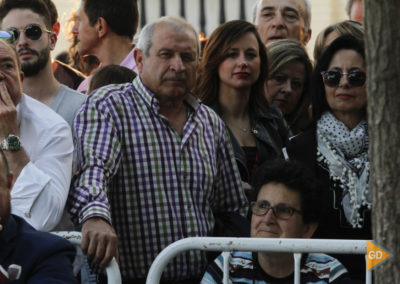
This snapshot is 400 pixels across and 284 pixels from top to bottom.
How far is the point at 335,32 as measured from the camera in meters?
6.26

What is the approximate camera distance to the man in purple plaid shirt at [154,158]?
15.0 ft

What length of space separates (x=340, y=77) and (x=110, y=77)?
4.20 feet

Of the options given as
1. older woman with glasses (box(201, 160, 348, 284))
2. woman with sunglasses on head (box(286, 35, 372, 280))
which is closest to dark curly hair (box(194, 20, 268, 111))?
woman with sunglasses on head (box(286, 35, 372, 280))

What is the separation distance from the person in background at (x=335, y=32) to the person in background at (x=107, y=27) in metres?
1.26

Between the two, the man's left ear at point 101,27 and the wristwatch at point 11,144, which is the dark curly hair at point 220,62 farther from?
the wristwatch at point 11,144

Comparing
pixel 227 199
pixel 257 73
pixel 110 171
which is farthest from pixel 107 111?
pixel 257 73

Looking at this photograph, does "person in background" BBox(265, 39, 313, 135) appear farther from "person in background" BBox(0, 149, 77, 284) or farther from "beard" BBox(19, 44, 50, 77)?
"person in background" BBox(0, 149, 77, 284)

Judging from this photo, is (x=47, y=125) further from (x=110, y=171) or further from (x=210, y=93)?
(x=210, y=93)

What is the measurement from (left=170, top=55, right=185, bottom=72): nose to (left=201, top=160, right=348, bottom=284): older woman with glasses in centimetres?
67

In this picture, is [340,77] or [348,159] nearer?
[348,159]

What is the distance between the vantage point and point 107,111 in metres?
4.66

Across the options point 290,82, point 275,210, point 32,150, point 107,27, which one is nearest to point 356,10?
point 290,82

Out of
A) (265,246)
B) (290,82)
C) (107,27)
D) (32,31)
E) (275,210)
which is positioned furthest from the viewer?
(107,27)

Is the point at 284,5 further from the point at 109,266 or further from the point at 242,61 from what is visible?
the point at 109,266
